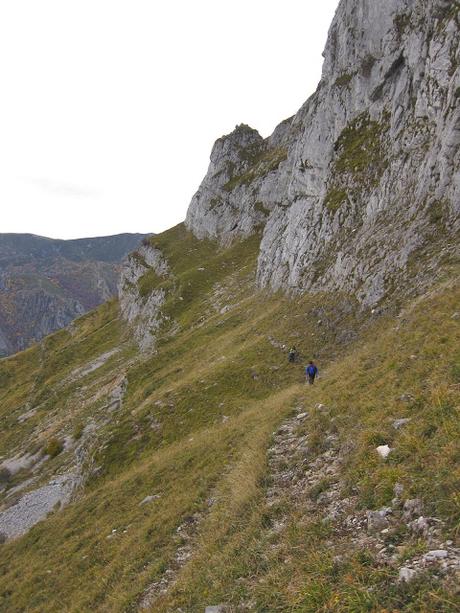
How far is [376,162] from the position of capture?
37.3 metres

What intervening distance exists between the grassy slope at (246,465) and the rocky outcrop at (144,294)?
2943 cm

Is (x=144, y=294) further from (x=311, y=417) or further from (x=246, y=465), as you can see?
(x=246, y=465)

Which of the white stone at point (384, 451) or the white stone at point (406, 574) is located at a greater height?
the white stone at point (406, 574)

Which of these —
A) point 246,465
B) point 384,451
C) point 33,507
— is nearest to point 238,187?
point 33,507

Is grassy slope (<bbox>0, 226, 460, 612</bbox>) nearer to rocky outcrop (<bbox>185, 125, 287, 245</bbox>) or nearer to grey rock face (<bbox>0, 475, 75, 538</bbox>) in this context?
grey rock face (<bbox>0, 475, 75, 538</bbox>)


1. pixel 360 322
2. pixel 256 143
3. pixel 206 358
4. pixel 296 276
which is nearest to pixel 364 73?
pixel 296 276

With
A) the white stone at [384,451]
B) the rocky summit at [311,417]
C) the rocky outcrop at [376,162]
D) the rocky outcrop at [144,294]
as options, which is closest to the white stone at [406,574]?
the rocky summit at [311,417]

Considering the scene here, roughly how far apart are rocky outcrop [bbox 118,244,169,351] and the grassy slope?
96.5 ft

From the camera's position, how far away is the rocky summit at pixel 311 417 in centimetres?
833

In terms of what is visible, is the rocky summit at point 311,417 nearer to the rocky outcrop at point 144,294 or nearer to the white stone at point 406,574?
the white stone at point 406,574

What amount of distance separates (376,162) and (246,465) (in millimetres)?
33109

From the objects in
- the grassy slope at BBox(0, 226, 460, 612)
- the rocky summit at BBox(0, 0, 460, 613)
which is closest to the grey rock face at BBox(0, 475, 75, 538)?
the rocky summit at BBox(0, 0, 460, 613)

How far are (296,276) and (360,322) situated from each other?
49.1 feet

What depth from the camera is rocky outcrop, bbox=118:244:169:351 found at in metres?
73.6
